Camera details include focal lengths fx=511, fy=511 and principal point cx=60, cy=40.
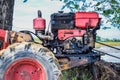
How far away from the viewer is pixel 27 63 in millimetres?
8164

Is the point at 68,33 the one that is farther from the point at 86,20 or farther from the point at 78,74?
the point at 78,74

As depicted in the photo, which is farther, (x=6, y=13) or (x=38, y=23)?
(x=6, y=13)

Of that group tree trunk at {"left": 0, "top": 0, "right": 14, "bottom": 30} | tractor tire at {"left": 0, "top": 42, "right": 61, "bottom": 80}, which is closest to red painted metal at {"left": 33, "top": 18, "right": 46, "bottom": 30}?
tractor tire at {"left": 0, "top": 42, "right": 61, "bottom": 80}

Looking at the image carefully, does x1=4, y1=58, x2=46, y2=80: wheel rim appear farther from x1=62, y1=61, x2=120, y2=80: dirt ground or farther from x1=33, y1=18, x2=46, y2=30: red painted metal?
x1=62, y1=61, x2=120, y2=80: dirt ground

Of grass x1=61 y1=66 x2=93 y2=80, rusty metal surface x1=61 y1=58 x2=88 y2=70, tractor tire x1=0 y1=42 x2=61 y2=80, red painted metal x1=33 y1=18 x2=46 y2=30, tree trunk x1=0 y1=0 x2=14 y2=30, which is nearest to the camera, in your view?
tractor tire x1=0 y1=42 x2=61 y2=80

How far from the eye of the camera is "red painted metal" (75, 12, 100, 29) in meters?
9.02

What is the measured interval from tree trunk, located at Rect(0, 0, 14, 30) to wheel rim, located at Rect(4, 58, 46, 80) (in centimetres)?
271

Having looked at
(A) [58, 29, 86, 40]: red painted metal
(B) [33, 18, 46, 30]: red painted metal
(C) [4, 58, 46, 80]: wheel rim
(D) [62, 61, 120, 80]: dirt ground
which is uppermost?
(B) [33, 18, 46, 30]: red painted metal

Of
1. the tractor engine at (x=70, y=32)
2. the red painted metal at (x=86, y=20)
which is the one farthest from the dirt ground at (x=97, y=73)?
the red painted metal at (x=86, y=20)

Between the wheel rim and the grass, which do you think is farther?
the grass

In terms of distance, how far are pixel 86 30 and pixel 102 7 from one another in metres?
3.60

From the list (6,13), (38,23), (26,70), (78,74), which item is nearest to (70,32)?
(38,23)

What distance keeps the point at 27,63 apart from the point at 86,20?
4.95 feet

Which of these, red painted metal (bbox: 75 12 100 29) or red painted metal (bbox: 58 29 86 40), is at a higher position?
red painted metal (bbox: 75 12 100 29)
